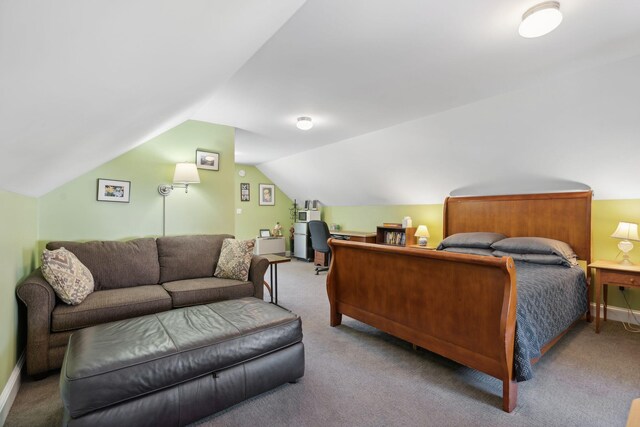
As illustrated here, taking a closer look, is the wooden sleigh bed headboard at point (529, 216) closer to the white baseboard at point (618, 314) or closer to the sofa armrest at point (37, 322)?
the white baseboard at point (618, 314)

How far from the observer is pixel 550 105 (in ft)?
9.34

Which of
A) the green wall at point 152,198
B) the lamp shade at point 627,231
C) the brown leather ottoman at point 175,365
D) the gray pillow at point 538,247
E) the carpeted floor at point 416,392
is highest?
the green wall at point 152,198

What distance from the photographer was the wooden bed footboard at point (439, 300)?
1.81 m

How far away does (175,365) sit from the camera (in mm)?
1597

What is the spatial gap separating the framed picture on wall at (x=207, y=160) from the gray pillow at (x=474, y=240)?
320 centimetres

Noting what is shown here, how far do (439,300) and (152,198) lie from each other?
3171mm

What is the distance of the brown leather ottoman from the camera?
4.67 feet

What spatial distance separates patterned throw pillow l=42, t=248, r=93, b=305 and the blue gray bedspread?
120 inches

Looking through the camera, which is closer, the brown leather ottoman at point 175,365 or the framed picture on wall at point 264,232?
the brown leather ottoman at point 175,365

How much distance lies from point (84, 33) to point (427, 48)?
2.08 m

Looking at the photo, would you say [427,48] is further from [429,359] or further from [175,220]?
[175,220]

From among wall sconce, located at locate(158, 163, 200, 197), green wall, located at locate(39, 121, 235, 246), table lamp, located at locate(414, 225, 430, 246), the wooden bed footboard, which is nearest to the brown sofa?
green wall, located at locate(39, 121, 235, 246)

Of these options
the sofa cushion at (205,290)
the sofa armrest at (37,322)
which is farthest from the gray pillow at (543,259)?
the sofa armrest at (37,322)

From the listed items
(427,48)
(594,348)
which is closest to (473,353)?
(594,348)
